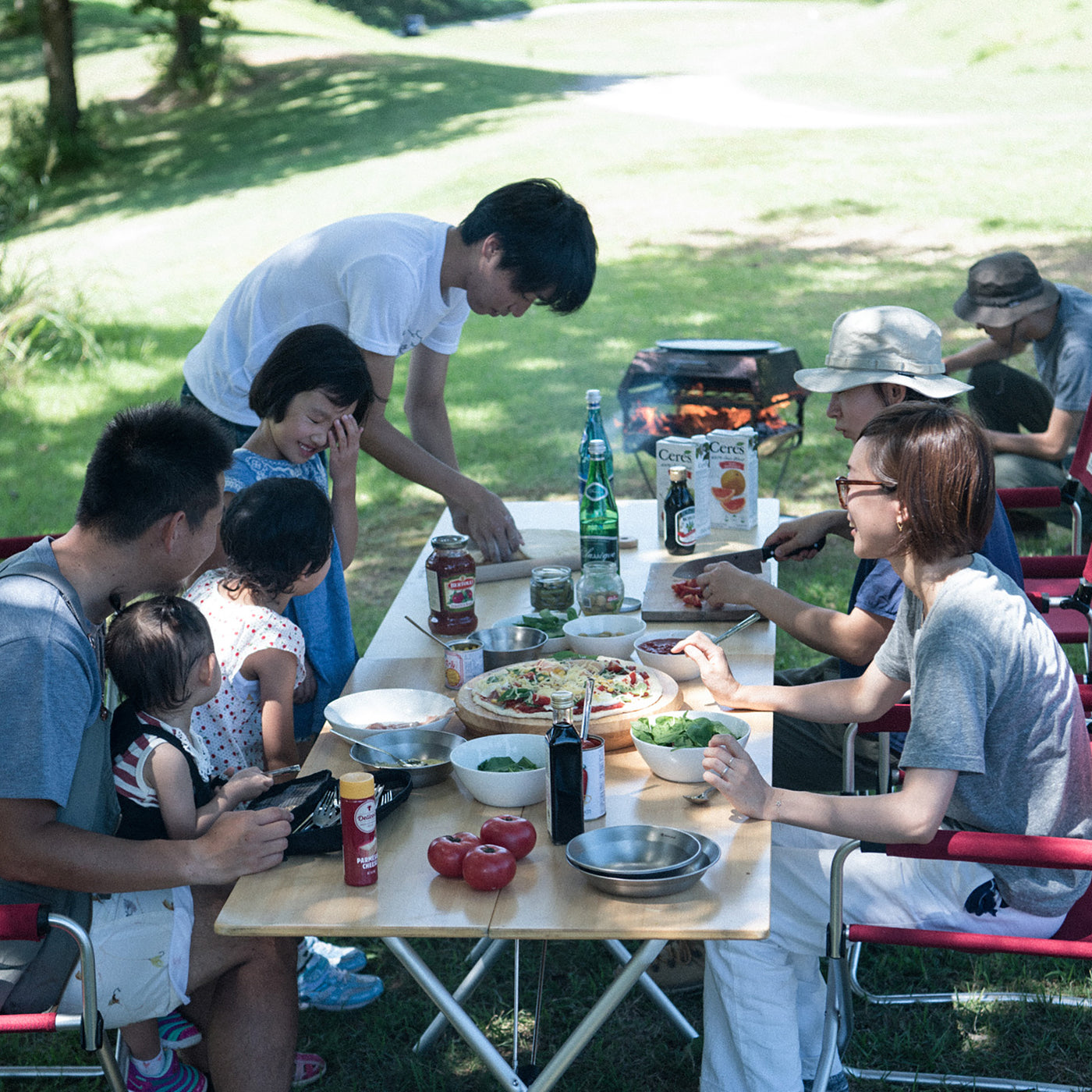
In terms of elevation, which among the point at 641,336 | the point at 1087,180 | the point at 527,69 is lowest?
the point at 641,336

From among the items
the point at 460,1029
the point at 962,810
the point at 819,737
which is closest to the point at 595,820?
the point at 460,1029

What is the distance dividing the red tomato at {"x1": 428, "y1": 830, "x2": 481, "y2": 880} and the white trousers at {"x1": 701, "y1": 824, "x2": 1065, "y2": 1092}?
0.62 meters

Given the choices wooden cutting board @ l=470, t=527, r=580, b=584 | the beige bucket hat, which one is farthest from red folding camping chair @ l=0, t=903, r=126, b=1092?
the beige bucket hat

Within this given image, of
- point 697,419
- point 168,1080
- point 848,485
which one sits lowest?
point 168,1080

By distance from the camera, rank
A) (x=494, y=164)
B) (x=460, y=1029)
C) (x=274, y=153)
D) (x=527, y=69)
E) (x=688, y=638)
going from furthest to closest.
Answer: (x=527, y=69)
(x=274, y=153)
(x=494, y=164)
(x=688, y=638)
(x=460, y=1029)

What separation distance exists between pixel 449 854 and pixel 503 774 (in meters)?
0.24

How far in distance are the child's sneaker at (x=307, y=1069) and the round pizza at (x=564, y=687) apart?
40.6 inches

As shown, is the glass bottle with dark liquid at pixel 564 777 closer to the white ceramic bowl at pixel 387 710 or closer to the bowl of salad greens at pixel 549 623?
the white ceramic bowl at pixel 387 710

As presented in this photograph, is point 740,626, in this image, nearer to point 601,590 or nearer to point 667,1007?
point 601,590

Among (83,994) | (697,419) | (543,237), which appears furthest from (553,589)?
(697,419)

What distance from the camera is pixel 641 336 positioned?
34.0ft

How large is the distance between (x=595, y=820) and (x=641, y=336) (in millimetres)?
8525

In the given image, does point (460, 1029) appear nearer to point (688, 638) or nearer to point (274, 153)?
point (688, 638)

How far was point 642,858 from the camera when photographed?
6.63 ft
